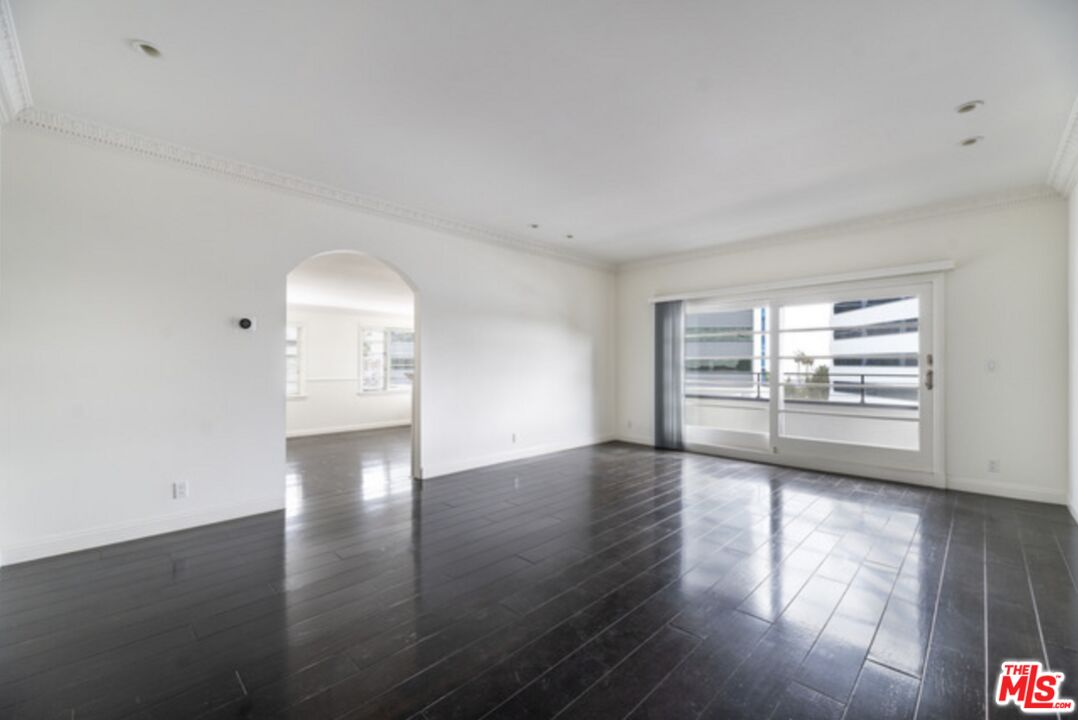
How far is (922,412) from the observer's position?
479 centimetres

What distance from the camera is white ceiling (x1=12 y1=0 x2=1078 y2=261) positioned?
215cm

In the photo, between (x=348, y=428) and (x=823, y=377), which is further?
(x=348, y=428)

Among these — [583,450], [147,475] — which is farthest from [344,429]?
[147,475]

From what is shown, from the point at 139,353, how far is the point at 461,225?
3171 mm

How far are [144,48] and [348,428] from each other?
25.3 ft

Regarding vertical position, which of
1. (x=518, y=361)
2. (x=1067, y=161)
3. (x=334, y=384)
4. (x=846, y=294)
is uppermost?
(x=1067, y=161)

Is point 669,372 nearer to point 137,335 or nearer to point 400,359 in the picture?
point 137,335

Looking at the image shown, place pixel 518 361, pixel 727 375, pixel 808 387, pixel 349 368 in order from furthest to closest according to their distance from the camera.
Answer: pixel 349 368
pixel 727 375
pixel 518 361
pixel 808 387

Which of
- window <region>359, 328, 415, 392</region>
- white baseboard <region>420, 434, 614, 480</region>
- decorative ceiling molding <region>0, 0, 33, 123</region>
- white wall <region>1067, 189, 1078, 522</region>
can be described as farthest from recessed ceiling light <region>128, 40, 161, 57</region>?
window <region>359, 328, 415, 392</region>

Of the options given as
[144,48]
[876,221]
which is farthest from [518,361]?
[144,48]

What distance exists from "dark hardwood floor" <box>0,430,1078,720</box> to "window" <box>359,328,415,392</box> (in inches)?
237

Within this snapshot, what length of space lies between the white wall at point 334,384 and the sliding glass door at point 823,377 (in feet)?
20.9

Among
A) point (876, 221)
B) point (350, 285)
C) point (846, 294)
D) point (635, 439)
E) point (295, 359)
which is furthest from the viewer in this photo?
point (295, 359)

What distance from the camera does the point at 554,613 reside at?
2.38 metres
